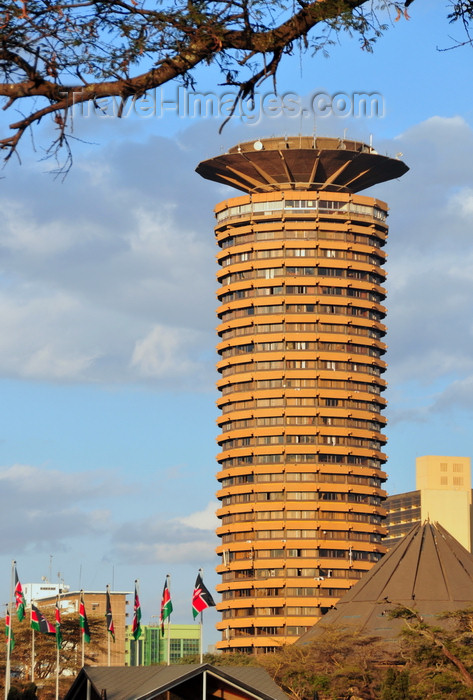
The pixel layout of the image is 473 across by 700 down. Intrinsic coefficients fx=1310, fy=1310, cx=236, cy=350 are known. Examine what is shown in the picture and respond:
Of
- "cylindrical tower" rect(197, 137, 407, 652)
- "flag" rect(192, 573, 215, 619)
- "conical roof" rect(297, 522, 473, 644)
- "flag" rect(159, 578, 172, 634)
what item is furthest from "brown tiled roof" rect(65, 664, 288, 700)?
"cylindrical tower" rect(197, 137, 407, 652)

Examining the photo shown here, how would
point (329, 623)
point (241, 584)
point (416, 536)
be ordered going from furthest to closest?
1. point (241, 584)
2. point (416, 536)
3. point (329, 623)

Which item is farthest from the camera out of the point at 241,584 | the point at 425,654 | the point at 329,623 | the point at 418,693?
the point at 241,584

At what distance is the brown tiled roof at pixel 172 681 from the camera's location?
2330 inches

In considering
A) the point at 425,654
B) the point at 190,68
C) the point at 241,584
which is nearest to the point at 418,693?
the point at 425,654

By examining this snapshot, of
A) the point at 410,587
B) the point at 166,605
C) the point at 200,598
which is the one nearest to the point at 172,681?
the point at 200,598

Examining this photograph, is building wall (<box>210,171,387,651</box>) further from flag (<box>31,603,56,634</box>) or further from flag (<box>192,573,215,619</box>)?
flag (<box>192,573,215,619</box>)

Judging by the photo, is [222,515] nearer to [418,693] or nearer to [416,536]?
[416,536]

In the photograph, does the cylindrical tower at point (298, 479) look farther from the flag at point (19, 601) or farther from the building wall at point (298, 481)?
the flag at point (19, 601)

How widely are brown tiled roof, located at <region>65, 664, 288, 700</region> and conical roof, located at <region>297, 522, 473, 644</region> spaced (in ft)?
242

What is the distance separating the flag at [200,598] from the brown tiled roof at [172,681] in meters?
16.9

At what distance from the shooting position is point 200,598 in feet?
276

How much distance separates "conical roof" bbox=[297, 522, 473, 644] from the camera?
471ft

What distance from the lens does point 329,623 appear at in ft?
475

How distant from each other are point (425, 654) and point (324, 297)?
106m
